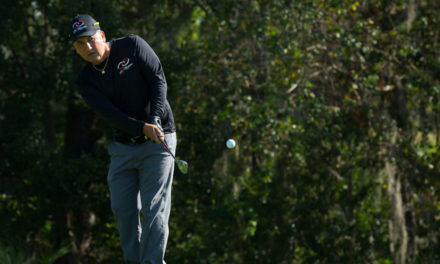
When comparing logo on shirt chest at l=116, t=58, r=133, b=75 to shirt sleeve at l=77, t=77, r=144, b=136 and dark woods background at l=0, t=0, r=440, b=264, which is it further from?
dark woods background at l=0, t=0, r=440, b=264

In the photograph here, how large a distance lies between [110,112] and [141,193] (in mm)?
516

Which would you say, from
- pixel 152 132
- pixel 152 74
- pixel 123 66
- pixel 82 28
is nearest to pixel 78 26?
pixel 82 28

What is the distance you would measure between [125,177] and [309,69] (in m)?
4.56

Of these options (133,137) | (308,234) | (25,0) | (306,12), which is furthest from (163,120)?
(308,234)

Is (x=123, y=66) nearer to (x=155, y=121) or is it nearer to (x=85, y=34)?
(x=85, y=34)

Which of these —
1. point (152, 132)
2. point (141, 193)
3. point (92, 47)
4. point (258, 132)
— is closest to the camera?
point (152, 132)

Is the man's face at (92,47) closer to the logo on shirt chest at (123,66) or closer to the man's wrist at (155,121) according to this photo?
the logo on shirt chest at (123,66)

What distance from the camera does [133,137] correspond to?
3.86m

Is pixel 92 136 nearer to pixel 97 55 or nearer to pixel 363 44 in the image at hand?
pixel 363 44

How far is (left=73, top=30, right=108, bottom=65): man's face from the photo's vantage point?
3.70 meters

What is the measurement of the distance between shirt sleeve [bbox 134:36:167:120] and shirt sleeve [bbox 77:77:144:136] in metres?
0.14

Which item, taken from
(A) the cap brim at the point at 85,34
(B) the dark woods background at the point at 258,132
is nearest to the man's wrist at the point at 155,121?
(A) the cap brim at the point at 85,34

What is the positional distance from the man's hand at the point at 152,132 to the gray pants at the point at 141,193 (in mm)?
191

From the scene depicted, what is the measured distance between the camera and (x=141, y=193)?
3.82 meters
